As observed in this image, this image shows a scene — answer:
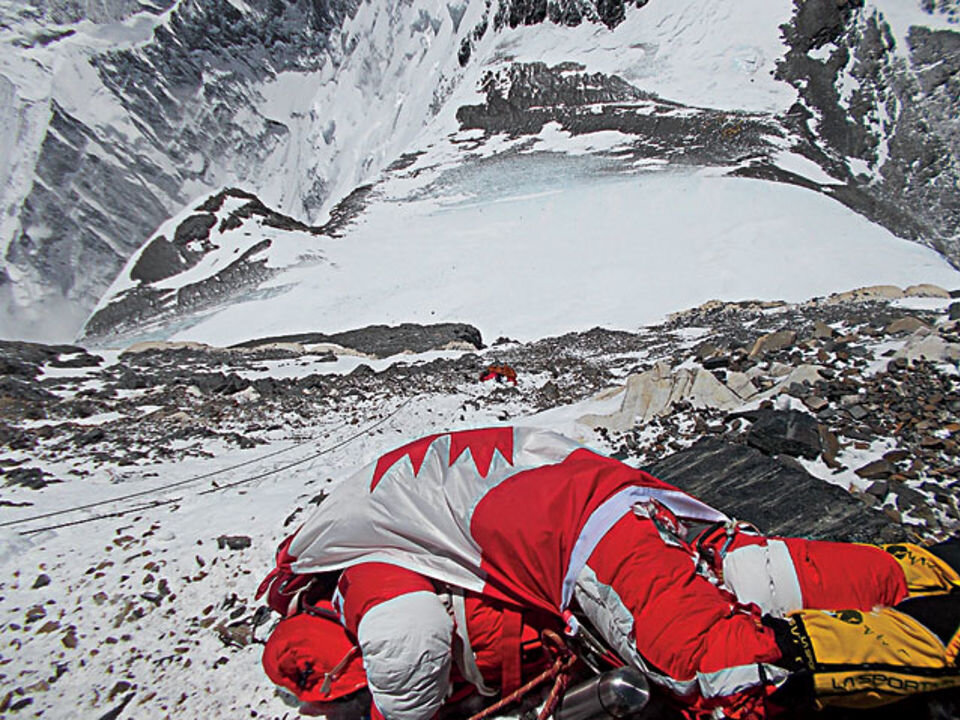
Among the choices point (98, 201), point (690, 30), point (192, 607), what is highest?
point (690, 30)

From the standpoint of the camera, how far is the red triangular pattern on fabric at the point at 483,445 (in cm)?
211

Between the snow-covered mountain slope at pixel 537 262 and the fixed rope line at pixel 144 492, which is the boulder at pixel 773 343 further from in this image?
the snow-covered mountain slope at pixel 537 262

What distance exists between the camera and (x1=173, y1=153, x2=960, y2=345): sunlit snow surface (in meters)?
15.9

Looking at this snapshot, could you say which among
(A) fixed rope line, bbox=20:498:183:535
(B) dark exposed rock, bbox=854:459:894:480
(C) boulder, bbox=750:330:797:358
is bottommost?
(A) fixed rope line, bbox=20:498:183:535

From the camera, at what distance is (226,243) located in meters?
25.5

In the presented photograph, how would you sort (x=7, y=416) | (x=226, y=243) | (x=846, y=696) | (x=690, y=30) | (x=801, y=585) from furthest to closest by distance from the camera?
1. (x=690, y=30)
2. (x=226, y=243)
3. (x=7, y=416)
4. (x=801, y=585)
5. (x=846, y=696)

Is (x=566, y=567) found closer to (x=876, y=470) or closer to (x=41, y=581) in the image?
(x=876, y=470)

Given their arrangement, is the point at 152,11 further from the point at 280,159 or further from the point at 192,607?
the point at 192,607

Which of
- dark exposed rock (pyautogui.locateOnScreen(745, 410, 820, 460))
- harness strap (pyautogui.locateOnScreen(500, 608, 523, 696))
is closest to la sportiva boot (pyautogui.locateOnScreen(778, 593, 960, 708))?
harness strap (pyautogui.locateOnScreen(500, 608, 523, 696))

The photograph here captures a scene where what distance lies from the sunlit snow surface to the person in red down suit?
1244cm

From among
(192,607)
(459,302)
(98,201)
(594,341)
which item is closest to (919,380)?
(192,607)

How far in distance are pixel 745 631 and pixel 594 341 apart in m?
10.8

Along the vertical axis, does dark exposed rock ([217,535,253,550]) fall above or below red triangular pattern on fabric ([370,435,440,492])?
below

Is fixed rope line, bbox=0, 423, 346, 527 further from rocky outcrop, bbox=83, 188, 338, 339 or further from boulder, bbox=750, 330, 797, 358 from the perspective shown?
rocky outcrop, bbox=83, 188, 338, 339
